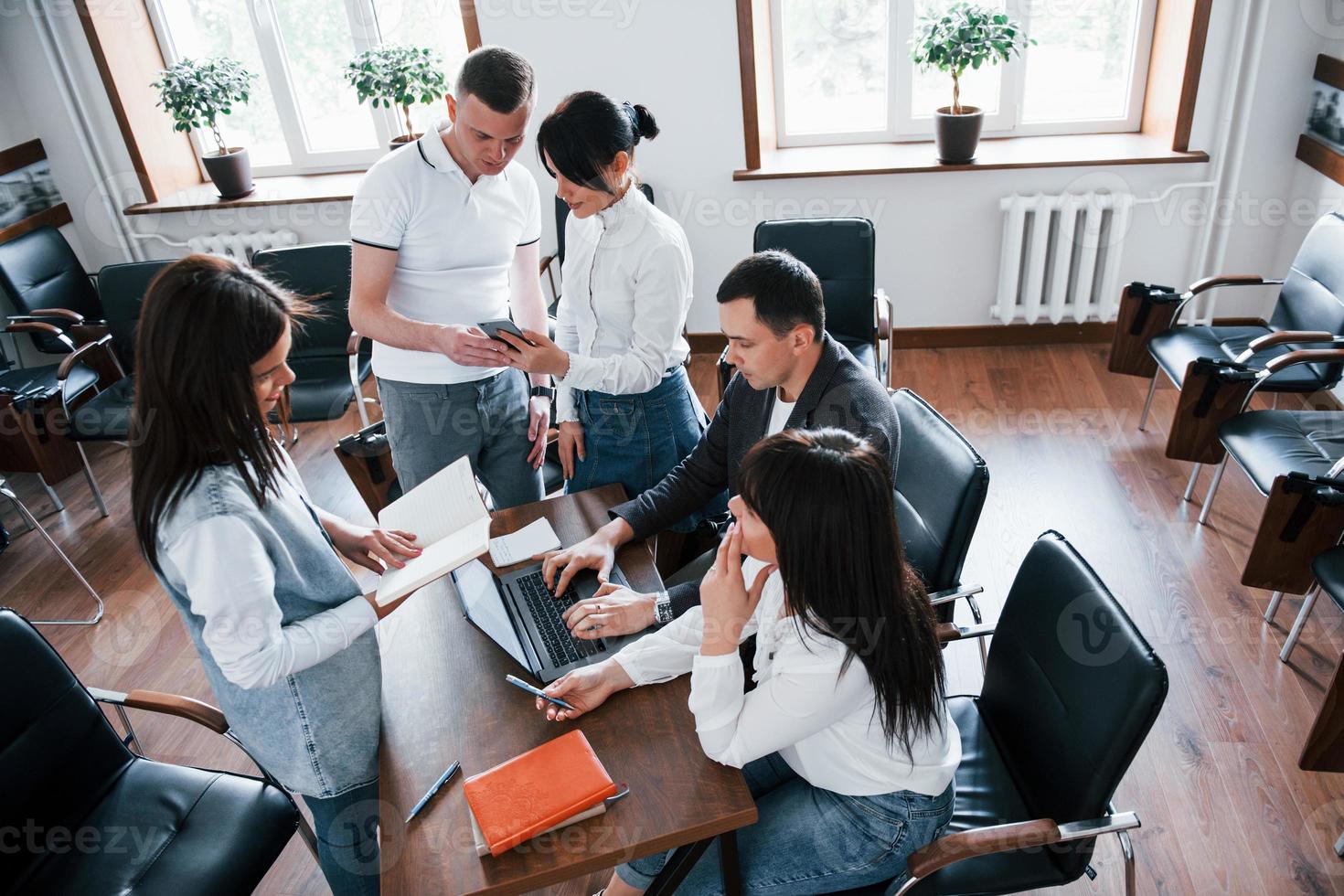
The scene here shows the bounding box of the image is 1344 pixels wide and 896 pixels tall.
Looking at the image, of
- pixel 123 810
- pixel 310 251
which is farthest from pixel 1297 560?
pixel 310 251

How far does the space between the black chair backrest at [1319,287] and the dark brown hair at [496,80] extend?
274cm

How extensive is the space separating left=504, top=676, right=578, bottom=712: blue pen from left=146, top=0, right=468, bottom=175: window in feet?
11.5

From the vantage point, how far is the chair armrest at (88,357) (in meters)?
3.67

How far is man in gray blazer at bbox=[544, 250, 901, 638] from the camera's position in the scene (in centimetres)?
193

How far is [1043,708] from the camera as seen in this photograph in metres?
1.67

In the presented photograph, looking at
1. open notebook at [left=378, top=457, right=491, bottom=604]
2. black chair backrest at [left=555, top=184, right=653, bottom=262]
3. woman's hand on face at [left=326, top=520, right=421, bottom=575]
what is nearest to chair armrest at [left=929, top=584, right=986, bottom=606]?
open notebook at [left=378, top=457, right=491, bottom=604]

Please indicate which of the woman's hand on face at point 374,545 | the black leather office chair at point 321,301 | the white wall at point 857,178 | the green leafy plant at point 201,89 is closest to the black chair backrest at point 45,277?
the white wall at point 857,178

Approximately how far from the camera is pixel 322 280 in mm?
3883

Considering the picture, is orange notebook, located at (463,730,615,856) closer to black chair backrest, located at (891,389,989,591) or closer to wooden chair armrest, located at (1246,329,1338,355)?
black chair backrest, located at (891,389,989,591)

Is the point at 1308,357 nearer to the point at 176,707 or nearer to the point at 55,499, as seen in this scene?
the point at 176,707

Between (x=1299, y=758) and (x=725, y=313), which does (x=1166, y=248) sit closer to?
(x=1299, y=758)

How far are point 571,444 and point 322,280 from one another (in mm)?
1949

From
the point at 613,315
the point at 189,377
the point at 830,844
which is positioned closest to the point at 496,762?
the point at 830,844

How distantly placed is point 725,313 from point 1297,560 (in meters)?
1.74
